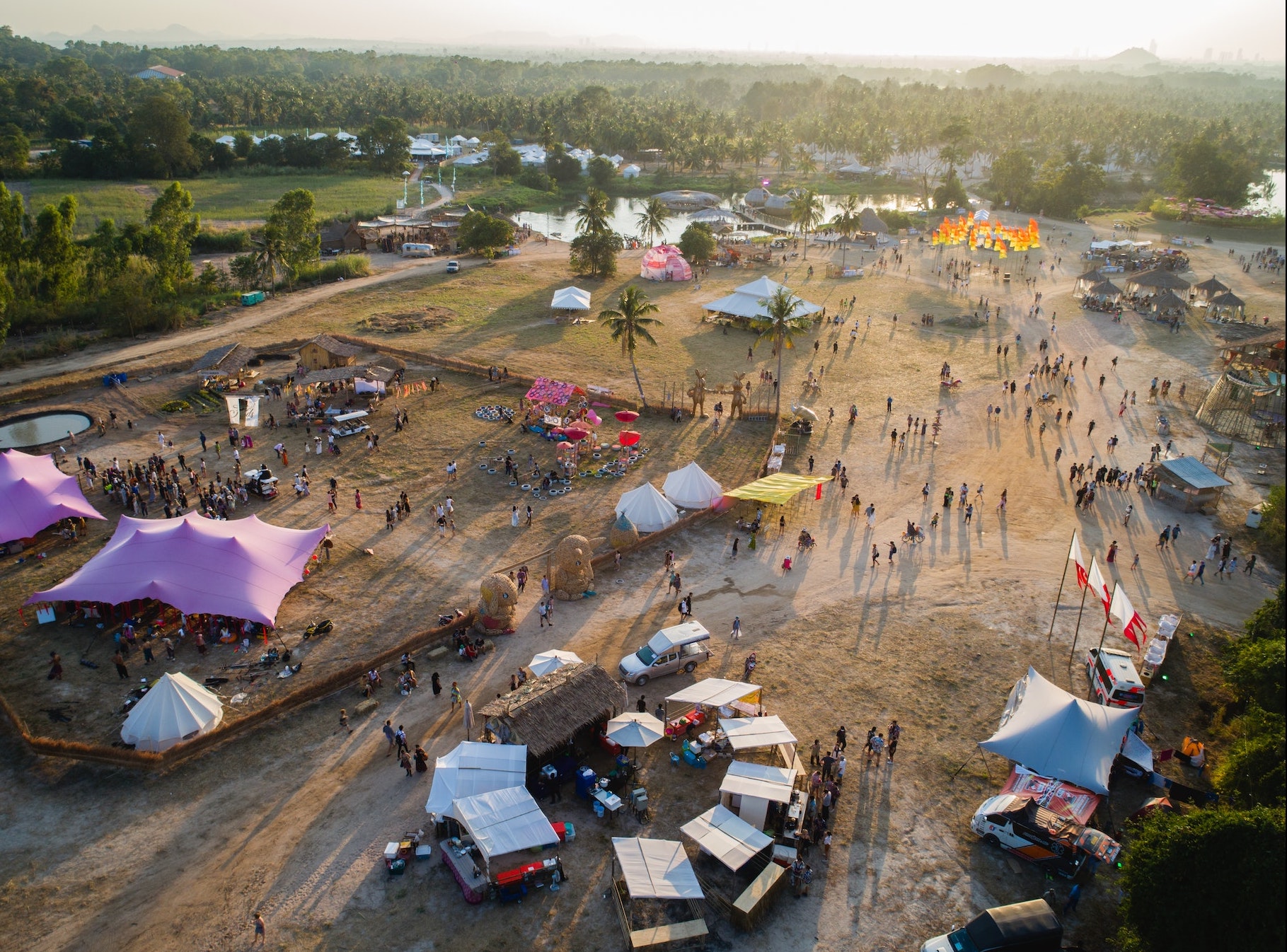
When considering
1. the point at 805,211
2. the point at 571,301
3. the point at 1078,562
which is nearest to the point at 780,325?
the point at 571,301

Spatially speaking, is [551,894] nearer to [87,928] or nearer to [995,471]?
[87,928]

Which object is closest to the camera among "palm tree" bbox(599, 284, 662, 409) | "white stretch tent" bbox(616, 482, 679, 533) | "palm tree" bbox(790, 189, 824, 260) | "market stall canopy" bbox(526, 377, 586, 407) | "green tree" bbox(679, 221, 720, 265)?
"white stretch tent" bbox(616, 482, 679, 533)

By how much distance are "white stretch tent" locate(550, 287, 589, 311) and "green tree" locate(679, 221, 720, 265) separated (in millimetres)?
14991

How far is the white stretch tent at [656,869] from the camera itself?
1523 centimetres

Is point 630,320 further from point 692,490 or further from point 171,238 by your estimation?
point 171,238

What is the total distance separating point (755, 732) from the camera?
62.3 feet

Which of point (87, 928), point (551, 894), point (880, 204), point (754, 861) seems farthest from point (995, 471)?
point (880, 204)

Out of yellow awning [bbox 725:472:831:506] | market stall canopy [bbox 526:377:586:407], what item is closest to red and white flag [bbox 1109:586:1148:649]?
yellow awning [bbox 725:472:831:506]

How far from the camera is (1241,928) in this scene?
12719 mm

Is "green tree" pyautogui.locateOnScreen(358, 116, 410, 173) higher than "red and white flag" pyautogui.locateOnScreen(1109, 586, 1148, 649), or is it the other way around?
"green tree" pyautogui.locateOnScreen(358, 116, 410, 173)

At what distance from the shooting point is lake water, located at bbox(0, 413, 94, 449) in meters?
34.4

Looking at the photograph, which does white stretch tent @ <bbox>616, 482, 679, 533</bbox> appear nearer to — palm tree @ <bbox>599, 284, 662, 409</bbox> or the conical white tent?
palm tree @ <bbox>599, 284, 662, 409</bbox>

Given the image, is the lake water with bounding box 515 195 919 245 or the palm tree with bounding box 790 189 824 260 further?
the lake water with bounding box 515 195 919 245

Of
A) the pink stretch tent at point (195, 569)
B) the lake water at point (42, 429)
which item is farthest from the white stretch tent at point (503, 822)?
the lake water at point (42, 429)
